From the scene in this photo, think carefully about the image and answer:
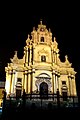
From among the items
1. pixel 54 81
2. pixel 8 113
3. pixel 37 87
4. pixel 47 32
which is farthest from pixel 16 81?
pixel 8 113

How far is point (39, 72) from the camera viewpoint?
1469 inches

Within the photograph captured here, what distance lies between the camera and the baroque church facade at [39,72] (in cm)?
3628

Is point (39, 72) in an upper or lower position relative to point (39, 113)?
upper

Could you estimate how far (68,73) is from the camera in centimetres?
3944

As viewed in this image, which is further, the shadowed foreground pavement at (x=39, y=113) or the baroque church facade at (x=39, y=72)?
the baroque church facade at (x=39, y=72)

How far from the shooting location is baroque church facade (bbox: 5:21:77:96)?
119ft

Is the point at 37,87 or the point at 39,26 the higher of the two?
the point at 39,26

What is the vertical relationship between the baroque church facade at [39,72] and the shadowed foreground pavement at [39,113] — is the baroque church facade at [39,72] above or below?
above

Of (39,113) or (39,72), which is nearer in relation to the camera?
(39,113)

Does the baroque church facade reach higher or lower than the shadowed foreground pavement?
higher

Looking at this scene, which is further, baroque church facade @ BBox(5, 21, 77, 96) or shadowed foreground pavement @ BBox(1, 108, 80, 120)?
baroque church facade @ BBox(5, 21, 77, 96)

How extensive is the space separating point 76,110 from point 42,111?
3.30m

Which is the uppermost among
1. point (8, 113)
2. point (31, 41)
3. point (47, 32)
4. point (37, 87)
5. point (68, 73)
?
point (47, 32)

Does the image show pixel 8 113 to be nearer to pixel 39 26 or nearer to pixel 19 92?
pixel 19 92
